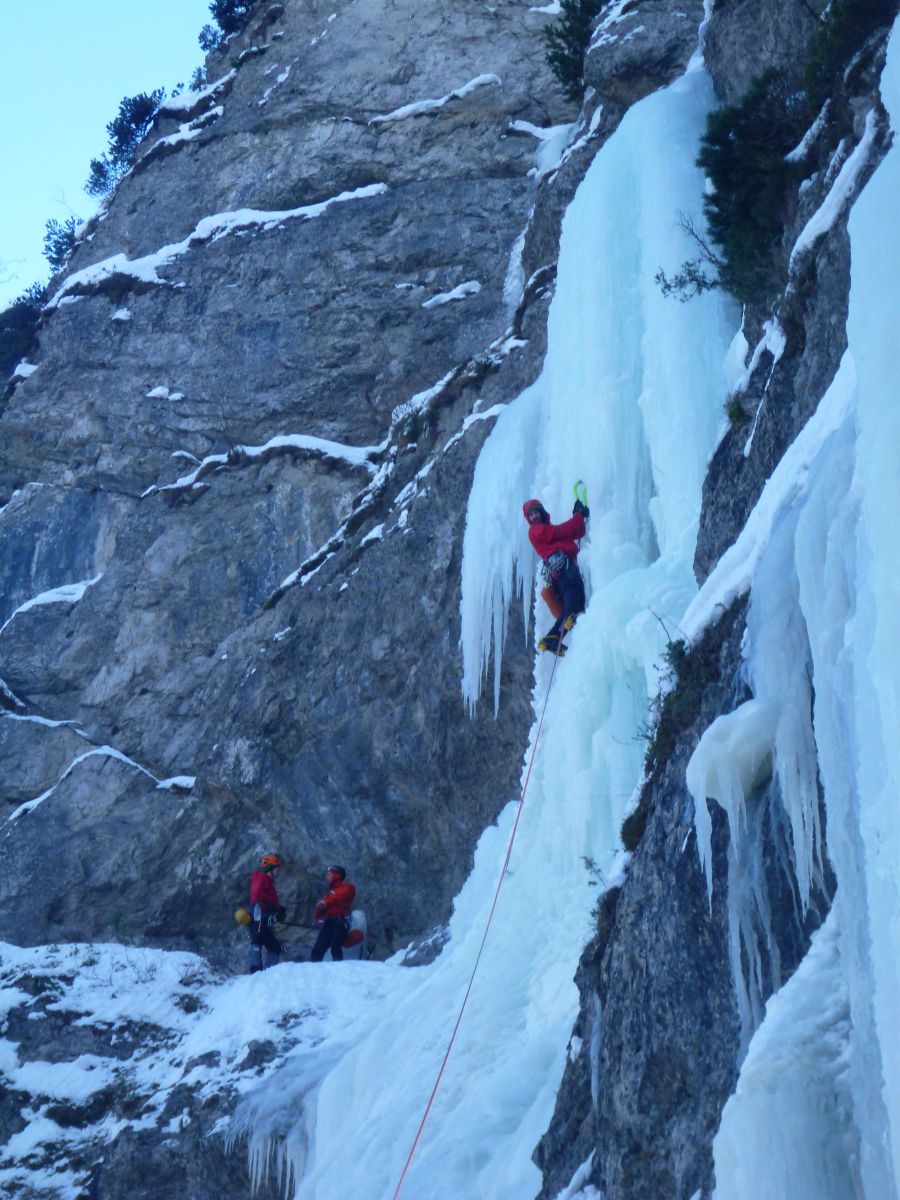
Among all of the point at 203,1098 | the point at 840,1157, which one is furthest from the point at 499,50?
the point at 840,1157

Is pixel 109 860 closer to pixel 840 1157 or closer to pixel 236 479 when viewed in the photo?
pixel 236 479

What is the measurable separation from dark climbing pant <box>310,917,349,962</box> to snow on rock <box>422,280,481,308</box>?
940 cm

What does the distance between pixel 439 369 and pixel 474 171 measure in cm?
338

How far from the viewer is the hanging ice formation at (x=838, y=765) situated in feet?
12.6

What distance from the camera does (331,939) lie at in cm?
1239

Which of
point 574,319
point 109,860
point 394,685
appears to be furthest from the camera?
point 109,860

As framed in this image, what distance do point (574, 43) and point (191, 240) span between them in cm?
670

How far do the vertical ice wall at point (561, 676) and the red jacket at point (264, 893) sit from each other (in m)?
1.55

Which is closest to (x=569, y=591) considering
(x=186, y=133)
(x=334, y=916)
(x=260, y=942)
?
(x=334, y=916)

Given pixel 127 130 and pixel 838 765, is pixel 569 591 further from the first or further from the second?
pixel 127 130

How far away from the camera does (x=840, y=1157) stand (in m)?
3.97

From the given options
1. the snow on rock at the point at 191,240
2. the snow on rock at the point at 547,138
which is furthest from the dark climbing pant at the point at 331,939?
the snow on rock at the point at 191,240

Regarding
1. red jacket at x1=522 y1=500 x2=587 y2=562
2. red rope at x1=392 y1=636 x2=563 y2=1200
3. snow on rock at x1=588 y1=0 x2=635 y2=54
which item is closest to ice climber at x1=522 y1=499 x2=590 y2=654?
red jacket at x1=522 y1=500 x2=587 y2=562

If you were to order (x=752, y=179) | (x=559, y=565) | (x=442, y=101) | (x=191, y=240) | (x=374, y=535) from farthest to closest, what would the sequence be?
(x=191, y=240) → (x=442, y=101) → (x=374, y=535) → (x=559, y=565) → (x=752, y=179)
